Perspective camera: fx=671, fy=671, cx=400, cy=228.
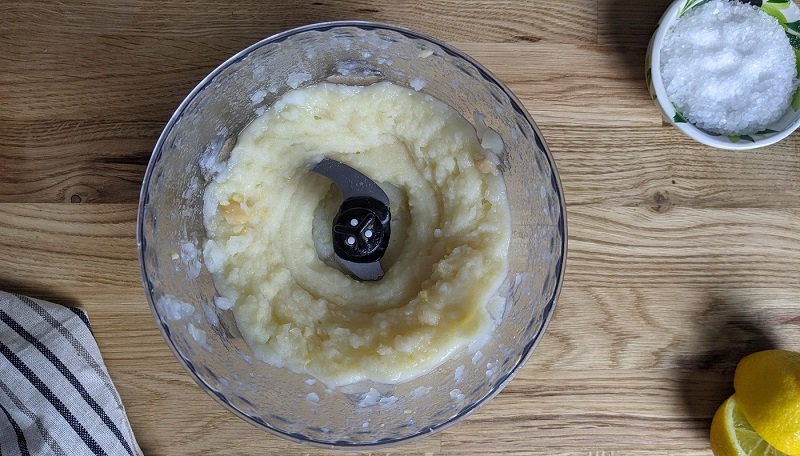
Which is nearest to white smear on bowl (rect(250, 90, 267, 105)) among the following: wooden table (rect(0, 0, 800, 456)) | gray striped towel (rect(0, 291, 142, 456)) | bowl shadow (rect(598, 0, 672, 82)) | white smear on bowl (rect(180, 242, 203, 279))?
wooden table (rect(0, 0, 800, 456))

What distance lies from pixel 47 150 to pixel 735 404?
3.71 feet

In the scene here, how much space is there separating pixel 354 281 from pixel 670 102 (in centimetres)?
56

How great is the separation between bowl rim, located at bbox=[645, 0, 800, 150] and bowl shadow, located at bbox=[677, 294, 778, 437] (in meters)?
0.25

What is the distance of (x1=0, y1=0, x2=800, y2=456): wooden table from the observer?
1038 mm

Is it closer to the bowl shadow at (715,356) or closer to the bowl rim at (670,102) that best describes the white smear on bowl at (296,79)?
the bowl rim at (670,102)

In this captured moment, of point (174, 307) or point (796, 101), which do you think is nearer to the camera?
point (174, 307)

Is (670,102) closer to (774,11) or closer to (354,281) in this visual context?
(774,11)

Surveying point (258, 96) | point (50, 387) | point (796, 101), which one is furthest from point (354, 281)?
point (796, 101)

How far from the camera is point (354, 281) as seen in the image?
1.05 m

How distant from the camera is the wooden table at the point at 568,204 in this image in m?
1.04

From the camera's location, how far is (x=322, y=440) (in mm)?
900

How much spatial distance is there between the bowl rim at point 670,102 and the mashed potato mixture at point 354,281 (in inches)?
11.1

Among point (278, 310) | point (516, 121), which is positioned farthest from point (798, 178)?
point (278, 310)

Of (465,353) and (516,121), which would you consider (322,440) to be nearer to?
(465,353)
